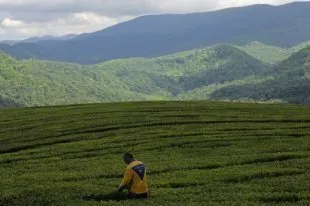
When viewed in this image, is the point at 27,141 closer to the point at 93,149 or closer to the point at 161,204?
the point at 93,149

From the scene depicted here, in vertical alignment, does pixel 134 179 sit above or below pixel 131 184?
above

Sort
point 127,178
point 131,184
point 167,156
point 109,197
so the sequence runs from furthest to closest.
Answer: point 167,156
point 109,197
point 131,184
point 127,178

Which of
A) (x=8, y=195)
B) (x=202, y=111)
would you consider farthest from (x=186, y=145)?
(x=202, y=111)

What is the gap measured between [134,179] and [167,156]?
56.5 feet

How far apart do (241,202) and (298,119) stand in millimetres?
43556

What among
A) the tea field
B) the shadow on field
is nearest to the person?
the shadow on field

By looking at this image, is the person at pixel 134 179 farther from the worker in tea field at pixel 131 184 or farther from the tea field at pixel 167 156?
the tea field at pixel 167 156

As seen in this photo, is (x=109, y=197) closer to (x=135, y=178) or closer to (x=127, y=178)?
(x=127, y=178)

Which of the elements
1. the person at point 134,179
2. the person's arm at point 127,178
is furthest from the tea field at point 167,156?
the person's arm at point 127,178

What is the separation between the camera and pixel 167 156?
44344 mm

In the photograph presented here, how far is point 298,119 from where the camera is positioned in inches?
2643

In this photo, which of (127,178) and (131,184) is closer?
(127,178)

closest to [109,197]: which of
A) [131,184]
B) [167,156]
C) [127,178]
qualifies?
[131,184]

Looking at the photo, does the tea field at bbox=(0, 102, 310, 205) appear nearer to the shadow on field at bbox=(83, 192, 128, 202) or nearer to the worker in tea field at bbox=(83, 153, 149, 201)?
the worker in tea field at bbox=(83, 153, 149, 201)
